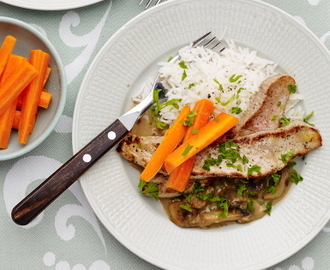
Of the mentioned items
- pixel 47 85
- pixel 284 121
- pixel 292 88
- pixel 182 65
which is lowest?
pixel 47 85

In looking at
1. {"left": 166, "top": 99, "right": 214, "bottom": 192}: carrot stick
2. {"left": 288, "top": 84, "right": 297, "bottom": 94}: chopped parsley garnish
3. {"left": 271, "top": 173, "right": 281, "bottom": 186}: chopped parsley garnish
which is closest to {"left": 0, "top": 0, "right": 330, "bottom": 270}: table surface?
{"left": 288, "top": 84, "right": 297, "bottom": 94}: chopped parsley garnish

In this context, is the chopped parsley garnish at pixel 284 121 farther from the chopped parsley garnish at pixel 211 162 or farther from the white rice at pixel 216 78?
the chopped parsley garnish at pixel 211 162

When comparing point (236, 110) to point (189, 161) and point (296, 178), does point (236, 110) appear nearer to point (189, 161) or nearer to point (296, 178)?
point (189, 161)

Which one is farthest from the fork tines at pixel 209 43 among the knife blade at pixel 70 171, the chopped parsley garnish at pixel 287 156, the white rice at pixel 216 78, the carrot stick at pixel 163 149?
the chopped parsley garnish at pixel 287 156

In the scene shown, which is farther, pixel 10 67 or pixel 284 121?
pixel 284 121

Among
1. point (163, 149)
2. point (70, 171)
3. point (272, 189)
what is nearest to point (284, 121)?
point (272, 189)
